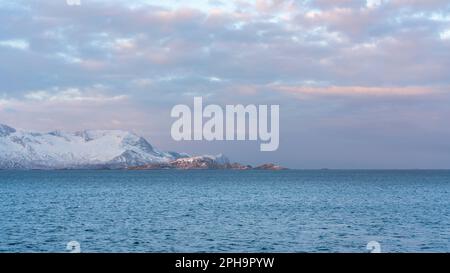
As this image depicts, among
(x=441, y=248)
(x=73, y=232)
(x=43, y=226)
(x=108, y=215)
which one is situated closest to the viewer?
(x=441, y=248)

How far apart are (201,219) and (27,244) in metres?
26.6

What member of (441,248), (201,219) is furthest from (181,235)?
(441,248)

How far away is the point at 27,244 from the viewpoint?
48.6 meters
